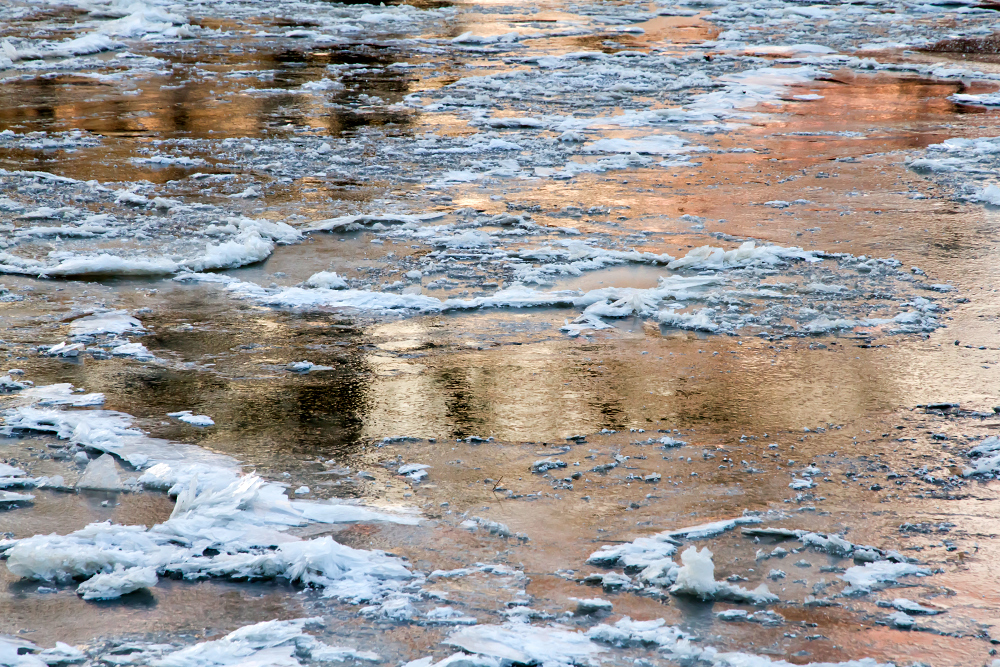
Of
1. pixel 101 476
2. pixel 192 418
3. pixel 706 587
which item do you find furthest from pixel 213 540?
pixel 706 587

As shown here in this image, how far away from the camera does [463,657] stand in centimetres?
303

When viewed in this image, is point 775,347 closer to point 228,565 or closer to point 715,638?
point 715,638

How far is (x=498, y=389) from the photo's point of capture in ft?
16.2

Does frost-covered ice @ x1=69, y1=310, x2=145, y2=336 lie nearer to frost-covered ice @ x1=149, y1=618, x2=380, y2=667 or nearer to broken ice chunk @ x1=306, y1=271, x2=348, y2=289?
broken ice chunk @ x1=306, y1=271, x2=348, y2=289

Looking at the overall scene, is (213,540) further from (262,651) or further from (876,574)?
(876,574)

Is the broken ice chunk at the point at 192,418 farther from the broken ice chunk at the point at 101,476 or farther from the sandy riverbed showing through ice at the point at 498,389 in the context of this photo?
the broken ice chunk at the point at 101,476

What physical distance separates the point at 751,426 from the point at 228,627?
8.37 feet

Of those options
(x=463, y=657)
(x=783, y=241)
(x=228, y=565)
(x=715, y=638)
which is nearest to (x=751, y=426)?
(x=715, y=638)

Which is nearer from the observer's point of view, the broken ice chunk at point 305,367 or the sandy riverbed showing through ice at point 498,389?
the sandy riverbed showing through ice at point 498,389

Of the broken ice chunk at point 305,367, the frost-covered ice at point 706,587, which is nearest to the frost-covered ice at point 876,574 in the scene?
the frost-covered ice at point 706,587

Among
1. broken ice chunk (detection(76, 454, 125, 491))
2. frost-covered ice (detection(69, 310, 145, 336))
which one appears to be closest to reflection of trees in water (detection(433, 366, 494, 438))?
broken ice chunk (detection(76, 454, 125, 491))

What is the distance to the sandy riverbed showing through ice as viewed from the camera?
3303 millimetres

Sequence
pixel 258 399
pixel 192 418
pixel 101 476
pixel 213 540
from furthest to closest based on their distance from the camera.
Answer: pixel 258 399 < pixel 192 418 < pixel 101 476 < pixel 213 540

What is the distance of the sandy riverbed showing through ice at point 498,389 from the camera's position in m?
3.30
